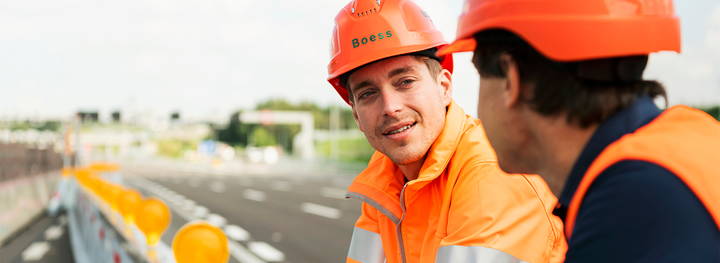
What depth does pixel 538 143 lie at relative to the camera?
100 cm

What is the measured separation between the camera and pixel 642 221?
75 centimetres

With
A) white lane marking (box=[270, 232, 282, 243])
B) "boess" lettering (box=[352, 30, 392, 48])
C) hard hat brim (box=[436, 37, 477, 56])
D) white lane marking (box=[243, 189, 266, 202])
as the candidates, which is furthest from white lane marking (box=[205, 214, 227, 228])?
hard hat brim (box=[436, 37, 477, 56])

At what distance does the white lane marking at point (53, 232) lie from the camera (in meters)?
11.2

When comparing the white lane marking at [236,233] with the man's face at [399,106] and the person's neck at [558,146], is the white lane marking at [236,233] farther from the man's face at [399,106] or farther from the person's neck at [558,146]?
the person's neck at [558,146]

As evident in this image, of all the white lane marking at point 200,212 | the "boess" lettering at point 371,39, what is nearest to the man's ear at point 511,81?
the "boess" lettering at point 371,39

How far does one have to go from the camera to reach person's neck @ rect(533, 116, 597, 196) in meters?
0.95

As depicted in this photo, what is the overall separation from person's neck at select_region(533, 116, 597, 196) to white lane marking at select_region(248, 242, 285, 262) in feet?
29.3

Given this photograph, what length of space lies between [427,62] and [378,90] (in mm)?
211

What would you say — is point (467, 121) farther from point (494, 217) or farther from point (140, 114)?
point (140, 114)

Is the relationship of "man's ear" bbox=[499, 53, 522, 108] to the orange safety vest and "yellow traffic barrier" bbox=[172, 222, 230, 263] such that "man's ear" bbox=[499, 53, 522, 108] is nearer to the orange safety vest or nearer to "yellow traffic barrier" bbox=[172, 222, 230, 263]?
the orange safety vest

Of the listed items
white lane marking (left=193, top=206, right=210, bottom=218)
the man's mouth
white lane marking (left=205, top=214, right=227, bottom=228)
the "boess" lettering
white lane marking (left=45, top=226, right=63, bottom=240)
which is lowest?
white lane marking (left=193, top=206, right=210, bottom=218)

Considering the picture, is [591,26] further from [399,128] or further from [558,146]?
[399,128]

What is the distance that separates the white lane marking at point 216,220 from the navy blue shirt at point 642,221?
1329 cm

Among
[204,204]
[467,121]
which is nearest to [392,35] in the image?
[467,121]
